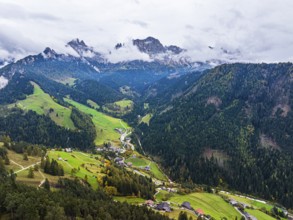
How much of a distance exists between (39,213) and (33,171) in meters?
74.9

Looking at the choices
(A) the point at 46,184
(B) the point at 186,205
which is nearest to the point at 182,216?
(B) the point at 186,205

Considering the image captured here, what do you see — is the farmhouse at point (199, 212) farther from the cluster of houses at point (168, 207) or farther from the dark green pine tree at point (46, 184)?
the dark green pine tree at point (46, 184)

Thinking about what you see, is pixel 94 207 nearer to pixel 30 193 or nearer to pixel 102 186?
pixel 30 193

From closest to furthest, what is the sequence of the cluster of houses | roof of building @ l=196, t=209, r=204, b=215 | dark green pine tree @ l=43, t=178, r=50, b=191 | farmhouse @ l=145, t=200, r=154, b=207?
dark green pine tree @ l=43, t=178, r=50, b=191 < the cluster of houses < farmhouse @ l=145, t=200, r=154, b=207 < roof of building @ l=196, t=209, r=204, b=215

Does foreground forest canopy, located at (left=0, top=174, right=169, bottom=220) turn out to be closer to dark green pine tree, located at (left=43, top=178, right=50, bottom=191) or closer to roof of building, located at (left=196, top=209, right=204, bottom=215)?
dark green pine tree, located at (left=43, top=178, right=50, bottom=191)

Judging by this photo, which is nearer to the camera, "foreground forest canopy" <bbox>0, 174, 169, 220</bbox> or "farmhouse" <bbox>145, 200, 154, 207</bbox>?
"foreground forest canopy" <bbox>0, 174, 169, 220</bbox>

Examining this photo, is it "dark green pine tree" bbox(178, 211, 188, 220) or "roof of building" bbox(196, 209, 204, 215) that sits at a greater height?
"dark green pine tree" bbox(178, 211, 188, 220)

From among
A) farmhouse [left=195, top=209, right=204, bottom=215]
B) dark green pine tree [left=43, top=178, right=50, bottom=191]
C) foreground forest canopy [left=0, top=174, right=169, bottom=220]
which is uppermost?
foreground forest canopy [left=0, top=174, right=169, bottom=220]

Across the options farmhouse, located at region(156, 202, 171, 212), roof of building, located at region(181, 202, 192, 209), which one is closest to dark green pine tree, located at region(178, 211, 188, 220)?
farmhouse, located at region(156, 202, 171, 212)

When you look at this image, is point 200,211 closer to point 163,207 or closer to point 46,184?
point 163,207

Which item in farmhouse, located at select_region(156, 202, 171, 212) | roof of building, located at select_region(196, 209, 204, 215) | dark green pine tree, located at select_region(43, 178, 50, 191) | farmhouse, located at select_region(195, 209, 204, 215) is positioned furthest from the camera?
roof of building, located at select_region(196, 209, 204, 215)

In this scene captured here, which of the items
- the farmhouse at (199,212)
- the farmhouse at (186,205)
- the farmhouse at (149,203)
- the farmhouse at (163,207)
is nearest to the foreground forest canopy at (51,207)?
the farmhouse at (163,207)

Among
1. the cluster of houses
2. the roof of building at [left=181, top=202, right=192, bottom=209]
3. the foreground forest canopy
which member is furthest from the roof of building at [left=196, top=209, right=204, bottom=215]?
the foreground forest canopy

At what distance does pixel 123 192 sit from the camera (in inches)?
7608
